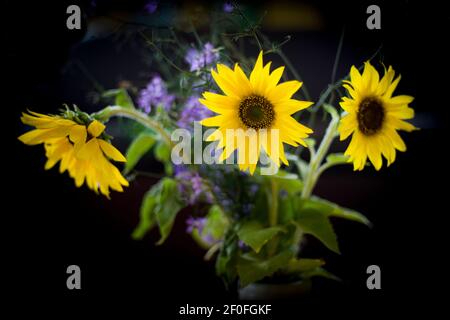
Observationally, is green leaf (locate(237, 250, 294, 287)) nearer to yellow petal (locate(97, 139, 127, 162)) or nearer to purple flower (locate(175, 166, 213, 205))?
purple flower (locate(175, 166, 213, 205))

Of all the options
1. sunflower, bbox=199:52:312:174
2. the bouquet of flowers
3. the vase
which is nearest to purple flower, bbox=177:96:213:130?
the bouquet of flowers

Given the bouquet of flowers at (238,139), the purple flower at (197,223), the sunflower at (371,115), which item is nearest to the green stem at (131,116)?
the bouquet of flowers at (238,139)

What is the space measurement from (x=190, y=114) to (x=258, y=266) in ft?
0.63

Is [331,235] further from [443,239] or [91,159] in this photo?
[443,239]

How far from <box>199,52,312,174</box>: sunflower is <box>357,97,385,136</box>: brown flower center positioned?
62mm

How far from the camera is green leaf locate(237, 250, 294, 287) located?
536mm

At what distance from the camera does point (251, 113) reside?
17.3 inches

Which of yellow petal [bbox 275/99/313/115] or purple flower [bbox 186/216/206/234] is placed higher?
yellow petal [bbox 275/99/313/115]

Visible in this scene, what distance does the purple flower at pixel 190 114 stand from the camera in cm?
55

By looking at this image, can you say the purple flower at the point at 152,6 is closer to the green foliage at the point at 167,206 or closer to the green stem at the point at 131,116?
the green stem at the point at 131,116

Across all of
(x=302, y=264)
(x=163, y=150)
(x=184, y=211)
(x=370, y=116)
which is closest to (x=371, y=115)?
(x=370, y=116)

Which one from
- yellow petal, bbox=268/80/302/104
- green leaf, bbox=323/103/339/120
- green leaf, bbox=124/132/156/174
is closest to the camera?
yellow petal, bbox=268/80/302/104
